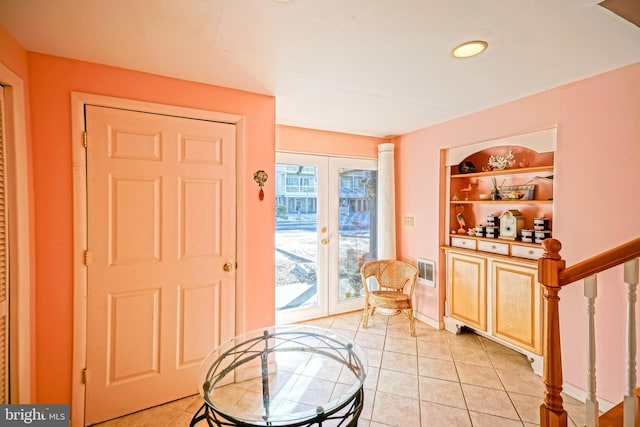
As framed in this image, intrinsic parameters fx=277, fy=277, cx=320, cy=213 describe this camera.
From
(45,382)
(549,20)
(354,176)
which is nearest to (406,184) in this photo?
(354,176)

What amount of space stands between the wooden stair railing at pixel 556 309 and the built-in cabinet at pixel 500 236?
4.36 feet

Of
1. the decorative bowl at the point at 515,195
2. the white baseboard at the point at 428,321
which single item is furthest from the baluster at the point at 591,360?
the white baseboard at the point at 428,321

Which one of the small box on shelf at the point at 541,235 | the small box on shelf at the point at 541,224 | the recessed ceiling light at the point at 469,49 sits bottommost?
the small box on shelf at the point at 541,235

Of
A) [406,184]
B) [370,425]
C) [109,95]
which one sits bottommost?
[370,425]

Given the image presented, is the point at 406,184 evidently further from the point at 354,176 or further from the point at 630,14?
the point at 630,14

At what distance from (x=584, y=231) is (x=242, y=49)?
8.57ft

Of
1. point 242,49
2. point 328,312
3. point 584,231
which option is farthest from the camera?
point 328,312

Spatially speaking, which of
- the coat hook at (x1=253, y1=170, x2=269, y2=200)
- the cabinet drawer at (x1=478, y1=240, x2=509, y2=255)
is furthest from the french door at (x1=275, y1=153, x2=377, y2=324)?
the cabinet drawer at (x1=478, y1=240, x2=509, y2=255)

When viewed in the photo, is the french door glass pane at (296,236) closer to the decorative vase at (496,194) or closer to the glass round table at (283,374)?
the glass round table at (283,374)

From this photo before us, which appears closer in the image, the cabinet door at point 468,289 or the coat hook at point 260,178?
the coat hook at point 260,178

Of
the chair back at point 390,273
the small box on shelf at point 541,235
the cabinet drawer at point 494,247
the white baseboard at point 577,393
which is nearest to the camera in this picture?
the white baseboard at point 577,393

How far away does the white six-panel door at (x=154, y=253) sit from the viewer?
1.78m

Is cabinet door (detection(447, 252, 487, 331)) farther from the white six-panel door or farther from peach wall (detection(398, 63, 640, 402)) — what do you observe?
the white six-panel door

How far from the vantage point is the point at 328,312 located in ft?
11.4
